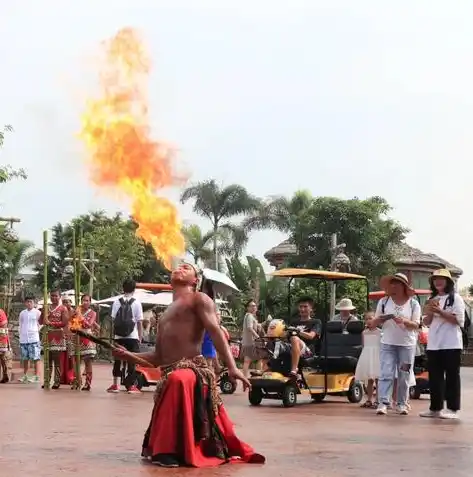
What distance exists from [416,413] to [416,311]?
1378 millimetres

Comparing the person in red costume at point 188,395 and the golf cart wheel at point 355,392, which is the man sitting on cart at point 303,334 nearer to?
the golf cart wheel at point 355,392

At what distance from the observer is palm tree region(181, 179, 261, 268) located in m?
50.6

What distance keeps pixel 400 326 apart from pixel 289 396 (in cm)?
218

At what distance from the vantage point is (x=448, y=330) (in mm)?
12242

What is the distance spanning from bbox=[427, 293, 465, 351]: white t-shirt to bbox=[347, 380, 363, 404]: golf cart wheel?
3.32 meters

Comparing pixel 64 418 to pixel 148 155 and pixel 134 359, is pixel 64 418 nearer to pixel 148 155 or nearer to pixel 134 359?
pixel 134 359

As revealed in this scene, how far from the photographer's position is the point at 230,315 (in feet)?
124

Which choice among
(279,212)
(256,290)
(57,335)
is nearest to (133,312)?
(57,335)

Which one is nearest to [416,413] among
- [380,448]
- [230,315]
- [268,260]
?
[380,448]

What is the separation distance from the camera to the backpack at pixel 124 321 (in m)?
16.3

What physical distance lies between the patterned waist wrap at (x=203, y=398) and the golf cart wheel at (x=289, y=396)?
648 centimetres

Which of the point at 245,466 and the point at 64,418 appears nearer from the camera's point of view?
the point at 245,466

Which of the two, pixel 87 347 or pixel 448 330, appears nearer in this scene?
pixel 448 330

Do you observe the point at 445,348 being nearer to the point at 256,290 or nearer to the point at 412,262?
the point at 256,290
